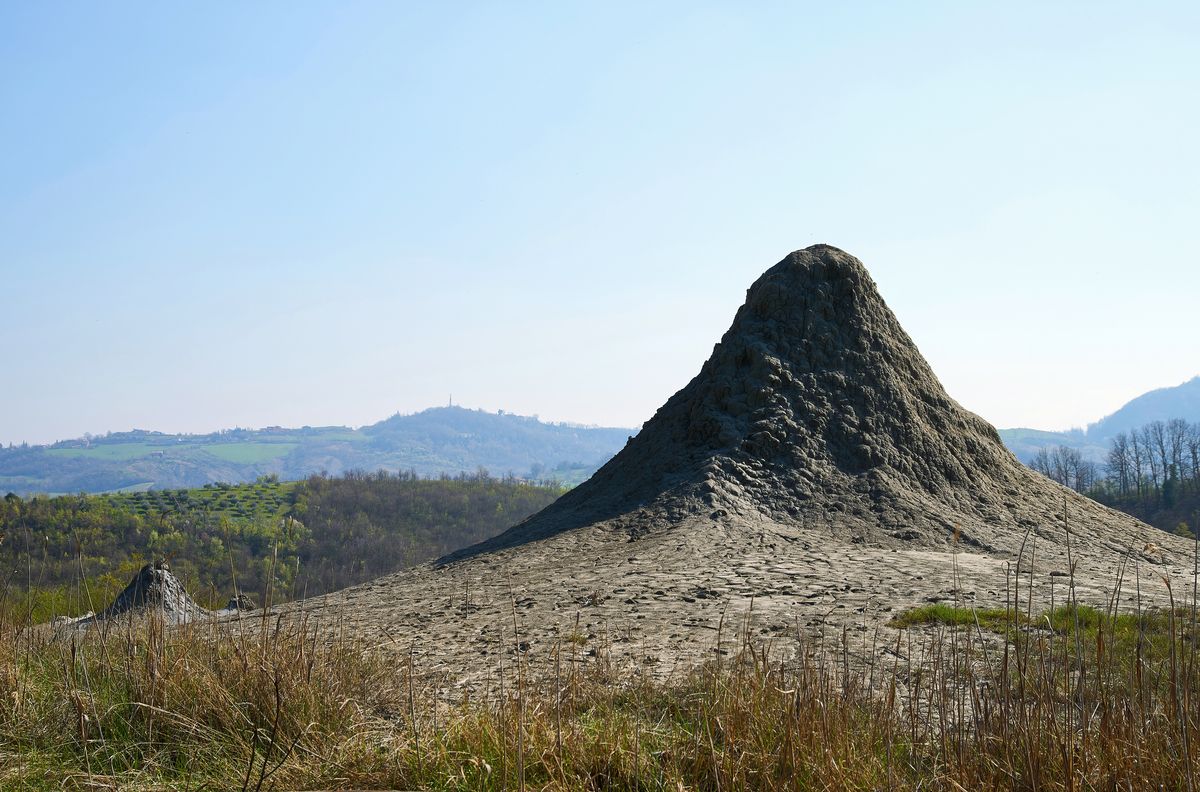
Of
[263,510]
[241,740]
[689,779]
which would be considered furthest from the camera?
[263,510]

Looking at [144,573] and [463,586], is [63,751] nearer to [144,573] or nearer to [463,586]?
[463,586]

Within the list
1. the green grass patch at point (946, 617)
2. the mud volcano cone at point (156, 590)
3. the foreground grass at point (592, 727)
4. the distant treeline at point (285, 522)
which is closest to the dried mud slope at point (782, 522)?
the green grass patch at point (946, 617)

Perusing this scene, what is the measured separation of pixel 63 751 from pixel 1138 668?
597 centimetres

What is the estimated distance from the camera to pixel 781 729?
14.4 ft

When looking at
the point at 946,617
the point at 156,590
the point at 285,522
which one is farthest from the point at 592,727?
the point at 285,522

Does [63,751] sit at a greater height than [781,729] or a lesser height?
lesser

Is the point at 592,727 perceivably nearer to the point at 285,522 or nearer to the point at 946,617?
the point at 946,617

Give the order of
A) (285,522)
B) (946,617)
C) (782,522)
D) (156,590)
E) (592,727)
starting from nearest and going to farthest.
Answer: (592,727) → (946,617) → (156,590) → (782,522) → (285,522)

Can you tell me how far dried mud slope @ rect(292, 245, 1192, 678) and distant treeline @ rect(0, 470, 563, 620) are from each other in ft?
111

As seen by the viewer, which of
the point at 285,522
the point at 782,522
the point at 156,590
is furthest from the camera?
the point at 285,522

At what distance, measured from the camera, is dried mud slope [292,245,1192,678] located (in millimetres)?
9203

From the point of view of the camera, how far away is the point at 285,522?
50.8 meters

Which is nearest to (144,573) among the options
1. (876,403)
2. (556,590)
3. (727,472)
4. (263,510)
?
(556,590)

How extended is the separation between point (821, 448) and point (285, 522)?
42.2 m
